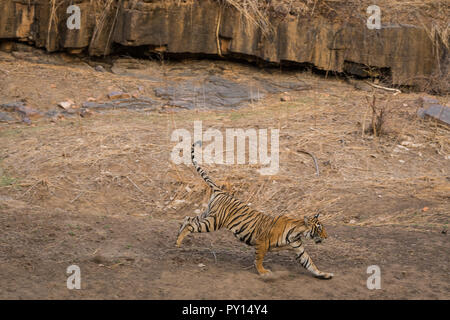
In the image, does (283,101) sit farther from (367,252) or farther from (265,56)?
(367,252)

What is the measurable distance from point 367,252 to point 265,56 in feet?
20.7

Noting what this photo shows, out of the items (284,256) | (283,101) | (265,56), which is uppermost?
(265,56)

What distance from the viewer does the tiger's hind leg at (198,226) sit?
4.91 metres

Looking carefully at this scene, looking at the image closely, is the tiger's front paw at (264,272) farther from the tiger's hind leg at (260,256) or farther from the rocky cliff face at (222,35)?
the rocky cliff face at (222,35)

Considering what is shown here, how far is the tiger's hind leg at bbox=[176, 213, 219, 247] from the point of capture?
16.1 feet

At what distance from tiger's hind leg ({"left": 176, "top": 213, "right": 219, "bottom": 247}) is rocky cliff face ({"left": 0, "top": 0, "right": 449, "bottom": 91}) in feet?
20.1

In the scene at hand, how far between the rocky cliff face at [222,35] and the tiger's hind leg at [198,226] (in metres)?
6.12

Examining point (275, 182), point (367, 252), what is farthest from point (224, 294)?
point (275, 182)

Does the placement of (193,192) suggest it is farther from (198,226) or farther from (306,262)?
(306,262)

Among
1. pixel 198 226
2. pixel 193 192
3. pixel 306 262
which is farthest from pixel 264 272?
pixel 193 192

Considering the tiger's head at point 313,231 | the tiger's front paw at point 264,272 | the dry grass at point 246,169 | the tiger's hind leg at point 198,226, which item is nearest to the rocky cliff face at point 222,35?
the dry grass at point 246,169

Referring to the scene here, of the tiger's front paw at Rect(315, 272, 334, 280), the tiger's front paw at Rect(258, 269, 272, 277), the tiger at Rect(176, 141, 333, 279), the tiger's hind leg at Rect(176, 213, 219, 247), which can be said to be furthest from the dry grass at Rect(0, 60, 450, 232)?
the tiger's front paw at Rect(258, 269, 272, 277)

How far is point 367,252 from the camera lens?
5039 millimetres

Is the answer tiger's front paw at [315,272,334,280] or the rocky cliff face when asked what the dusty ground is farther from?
the rocky cliff face
